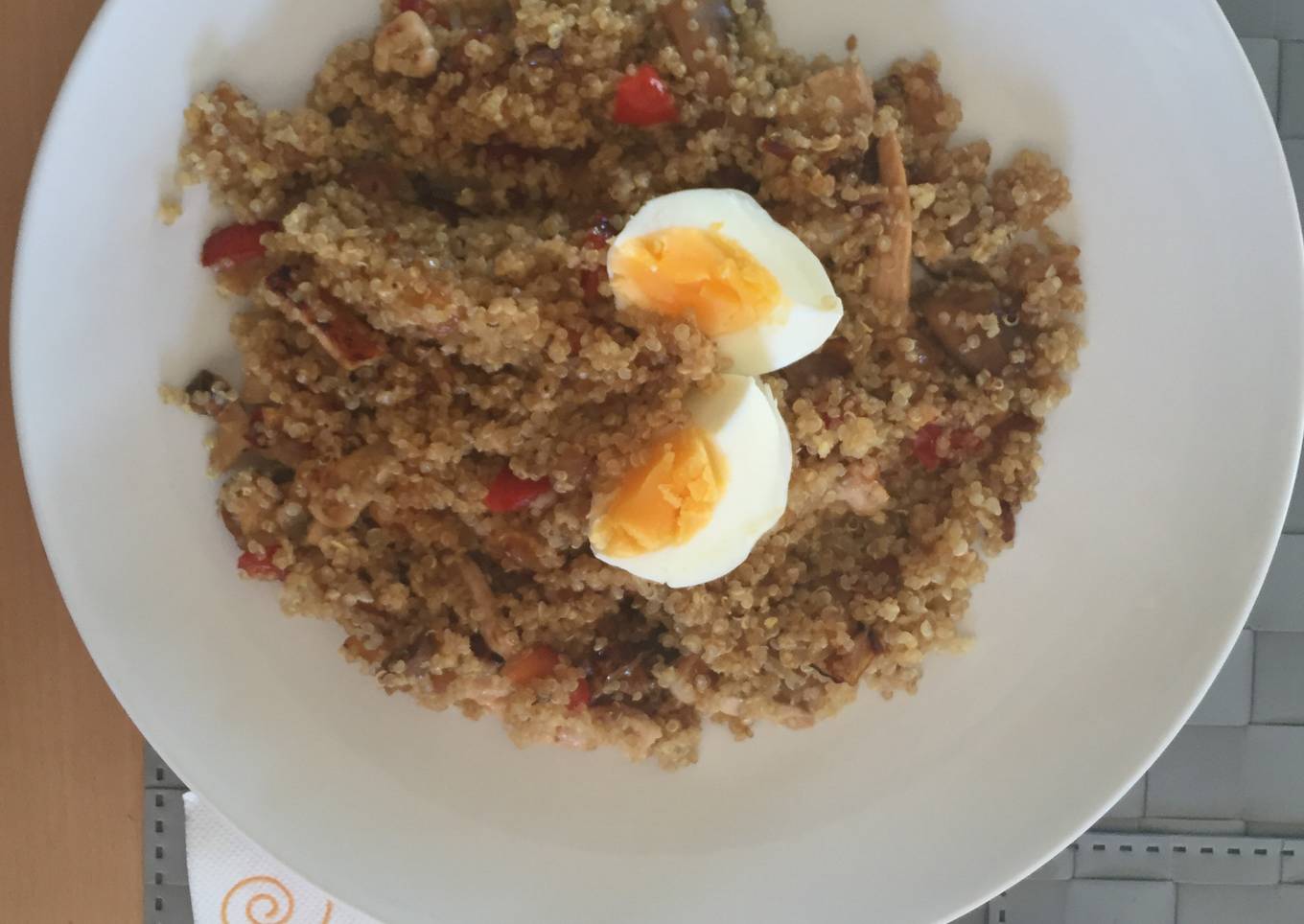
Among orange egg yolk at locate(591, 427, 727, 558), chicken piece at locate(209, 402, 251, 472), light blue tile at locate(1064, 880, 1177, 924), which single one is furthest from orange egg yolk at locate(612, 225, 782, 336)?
light blue tile at locate(1064, 880, 1177, 924)

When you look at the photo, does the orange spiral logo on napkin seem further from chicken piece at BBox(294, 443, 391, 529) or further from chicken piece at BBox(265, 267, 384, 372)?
chicken piece at BBox(265, 267, 384, 372)

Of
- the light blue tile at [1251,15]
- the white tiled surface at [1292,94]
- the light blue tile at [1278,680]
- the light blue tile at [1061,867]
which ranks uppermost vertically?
the light blue tile at [1251,15]

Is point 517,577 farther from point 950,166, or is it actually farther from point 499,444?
point 950,166

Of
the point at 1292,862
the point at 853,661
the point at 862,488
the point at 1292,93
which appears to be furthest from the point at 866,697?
the point at 1292,93

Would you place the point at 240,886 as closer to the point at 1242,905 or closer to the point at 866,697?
the point at 866,697

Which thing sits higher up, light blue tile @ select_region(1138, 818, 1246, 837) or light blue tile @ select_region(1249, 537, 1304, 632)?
light blue tile @ select_region(1249, 537, 1304, 632)

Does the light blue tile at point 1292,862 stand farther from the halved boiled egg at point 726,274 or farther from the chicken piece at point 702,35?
the chicken piece at point 702,35

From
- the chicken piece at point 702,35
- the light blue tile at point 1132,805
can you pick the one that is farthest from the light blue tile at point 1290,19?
the light blue tile at point 1132,805

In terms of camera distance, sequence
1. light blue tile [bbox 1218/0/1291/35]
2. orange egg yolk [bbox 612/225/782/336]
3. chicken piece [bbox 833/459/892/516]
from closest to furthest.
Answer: orange egg yolk [bbox 612/225/782/336] < chicken piece [bbox 833/459/892/516] < light blue tile [bbox 1218/0/1291/35]
